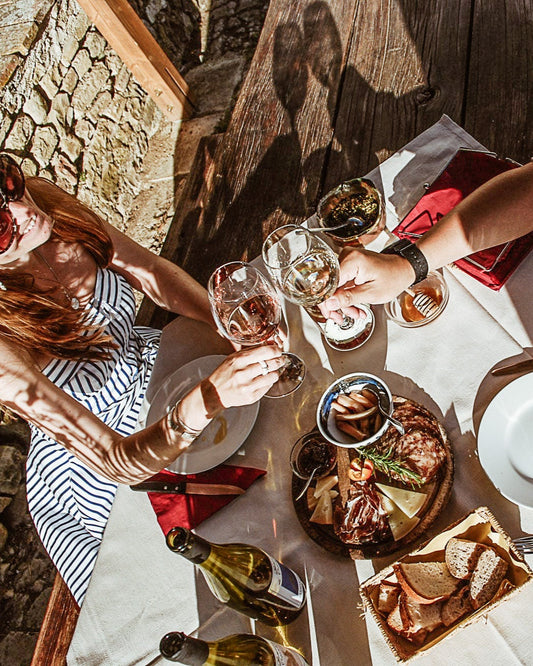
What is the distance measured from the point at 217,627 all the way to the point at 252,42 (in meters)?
4.00

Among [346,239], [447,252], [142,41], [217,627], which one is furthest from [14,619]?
[142,41]

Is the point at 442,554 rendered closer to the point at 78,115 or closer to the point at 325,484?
the point at 325,484

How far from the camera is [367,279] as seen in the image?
121 cm

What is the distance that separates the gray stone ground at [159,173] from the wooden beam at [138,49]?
1.04 feet

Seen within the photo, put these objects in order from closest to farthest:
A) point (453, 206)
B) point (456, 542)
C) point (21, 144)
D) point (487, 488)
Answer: point (456, 542), point (487, 488), point (453, 206), point (21, 144)

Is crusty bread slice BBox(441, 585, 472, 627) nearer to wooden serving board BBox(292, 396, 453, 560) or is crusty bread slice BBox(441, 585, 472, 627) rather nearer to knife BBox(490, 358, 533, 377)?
wooden serving board BBox(292, 396, 453, 560)

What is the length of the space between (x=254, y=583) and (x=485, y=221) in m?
0.92

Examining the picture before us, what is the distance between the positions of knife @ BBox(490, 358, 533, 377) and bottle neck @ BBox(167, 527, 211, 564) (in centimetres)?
70

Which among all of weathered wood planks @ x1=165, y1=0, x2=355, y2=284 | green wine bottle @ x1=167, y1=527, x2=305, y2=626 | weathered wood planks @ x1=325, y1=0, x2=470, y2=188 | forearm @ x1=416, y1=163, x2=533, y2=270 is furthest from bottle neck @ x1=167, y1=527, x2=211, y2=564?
weathered wood planks @ x1=325, y1=0, x2=470, y2=188

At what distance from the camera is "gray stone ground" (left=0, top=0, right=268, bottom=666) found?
109 inches

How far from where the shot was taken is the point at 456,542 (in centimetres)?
92

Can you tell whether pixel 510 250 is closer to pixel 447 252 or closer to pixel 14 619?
pixel 447 252

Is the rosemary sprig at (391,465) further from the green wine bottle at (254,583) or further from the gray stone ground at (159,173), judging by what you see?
the gray stone ground at (159,173)

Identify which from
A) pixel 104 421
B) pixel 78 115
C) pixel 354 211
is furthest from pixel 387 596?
pixel 78 115
